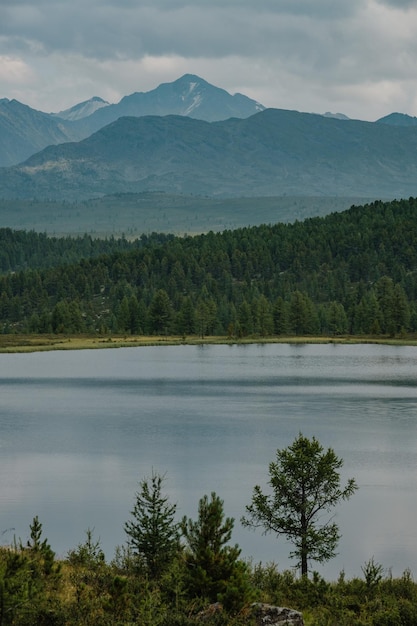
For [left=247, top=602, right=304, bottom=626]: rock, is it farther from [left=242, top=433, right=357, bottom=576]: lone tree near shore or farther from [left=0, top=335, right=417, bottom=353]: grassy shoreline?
[left=0, top=335, right=417, bottom=353]: grassy shoreline

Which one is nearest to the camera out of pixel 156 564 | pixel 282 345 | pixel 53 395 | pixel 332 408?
pixel 156 564

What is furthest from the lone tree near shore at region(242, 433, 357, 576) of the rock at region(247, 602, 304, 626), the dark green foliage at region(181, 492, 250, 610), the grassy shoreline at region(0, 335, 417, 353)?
the grassy shoreline at region(0, 335, 417, 353)

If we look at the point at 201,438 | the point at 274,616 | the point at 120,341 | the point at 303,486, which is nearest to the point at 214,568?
the point at 274,616

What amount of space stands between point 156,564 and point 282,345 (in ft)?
548

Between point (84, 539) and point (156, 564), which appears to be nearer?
point (156, 564)

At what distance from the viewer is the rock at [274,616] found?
24625 mm

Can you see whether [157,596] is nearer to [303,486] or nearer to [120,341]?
[303,486]

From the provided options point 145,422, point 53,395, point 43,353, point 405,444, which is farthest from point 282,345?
point 405,444

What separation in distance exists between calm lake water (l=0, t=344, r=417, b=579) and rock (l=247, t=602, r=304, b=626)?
46.2ft

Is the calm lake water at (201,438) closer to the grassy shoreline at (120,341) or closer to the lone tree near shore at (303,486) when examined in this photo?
the lone tree near shore at (303,486)

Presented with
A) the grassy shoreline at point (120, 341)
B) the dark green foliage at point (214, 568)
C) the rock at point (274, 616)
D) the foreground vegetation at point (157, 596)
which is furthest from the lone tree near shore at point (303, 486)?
the grassy shoreline at point (120, 341)

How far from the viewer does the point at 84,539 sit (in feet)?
146

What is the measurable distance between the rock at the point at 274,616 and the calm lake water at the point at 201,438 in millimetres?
14072

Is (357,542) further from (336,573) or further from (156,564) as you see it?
(156,564)
